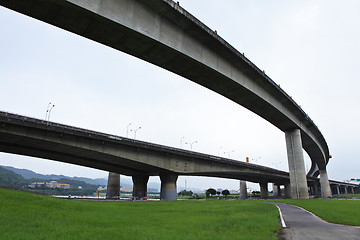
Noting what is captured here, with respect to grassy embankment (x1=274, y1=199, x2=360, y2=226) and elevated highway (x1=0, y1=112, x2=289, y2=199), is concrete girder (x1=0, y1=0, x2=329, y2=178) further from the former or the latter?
elevated highway (x1=0, y1=112, x2=289, y2=199)

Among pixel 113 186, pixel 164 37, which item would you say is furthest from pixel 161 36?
pixel 113 186

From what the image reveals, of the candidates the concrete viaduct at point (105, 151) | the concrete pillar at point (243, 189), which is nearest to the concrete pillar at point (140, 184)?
the concrete viaduct at point (105, 151)

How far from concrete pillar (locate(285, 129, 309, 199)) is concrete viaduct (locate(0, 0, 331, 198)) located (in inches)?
976

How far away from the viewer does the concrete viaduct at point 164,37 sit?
13992mm

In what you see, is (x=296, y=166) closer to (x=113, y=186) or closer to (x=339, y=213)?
(x=339, y=213)

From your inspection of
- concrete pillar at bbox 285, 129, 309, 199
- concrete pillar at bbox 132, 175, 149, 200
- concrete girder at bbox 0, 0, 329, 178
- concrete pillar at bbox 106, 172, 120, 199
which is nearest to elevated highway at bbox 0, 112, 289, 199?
concrete pillar at bbox 132, 175, 149, 200

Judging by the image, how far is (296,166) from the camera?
51.2 m

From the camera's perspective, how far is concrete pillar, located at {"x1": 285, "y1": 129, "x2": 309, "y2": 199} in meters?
50.2

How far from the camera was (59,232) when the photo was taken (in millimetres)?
8070

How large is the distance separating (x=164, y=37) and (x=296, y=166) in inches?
1786

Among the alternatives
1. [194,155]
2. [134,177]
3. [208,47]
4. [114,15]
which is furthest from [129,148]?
[114,15]

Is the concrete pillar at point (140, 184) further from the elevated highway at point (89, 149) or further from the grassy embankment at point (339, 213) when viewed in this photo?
the grassy embankment at point (339, 213)

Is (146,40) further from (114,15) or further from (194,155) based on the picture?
(194,155)

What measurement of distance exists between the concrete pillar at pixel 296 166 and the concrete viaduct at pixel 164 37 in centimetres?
2480
